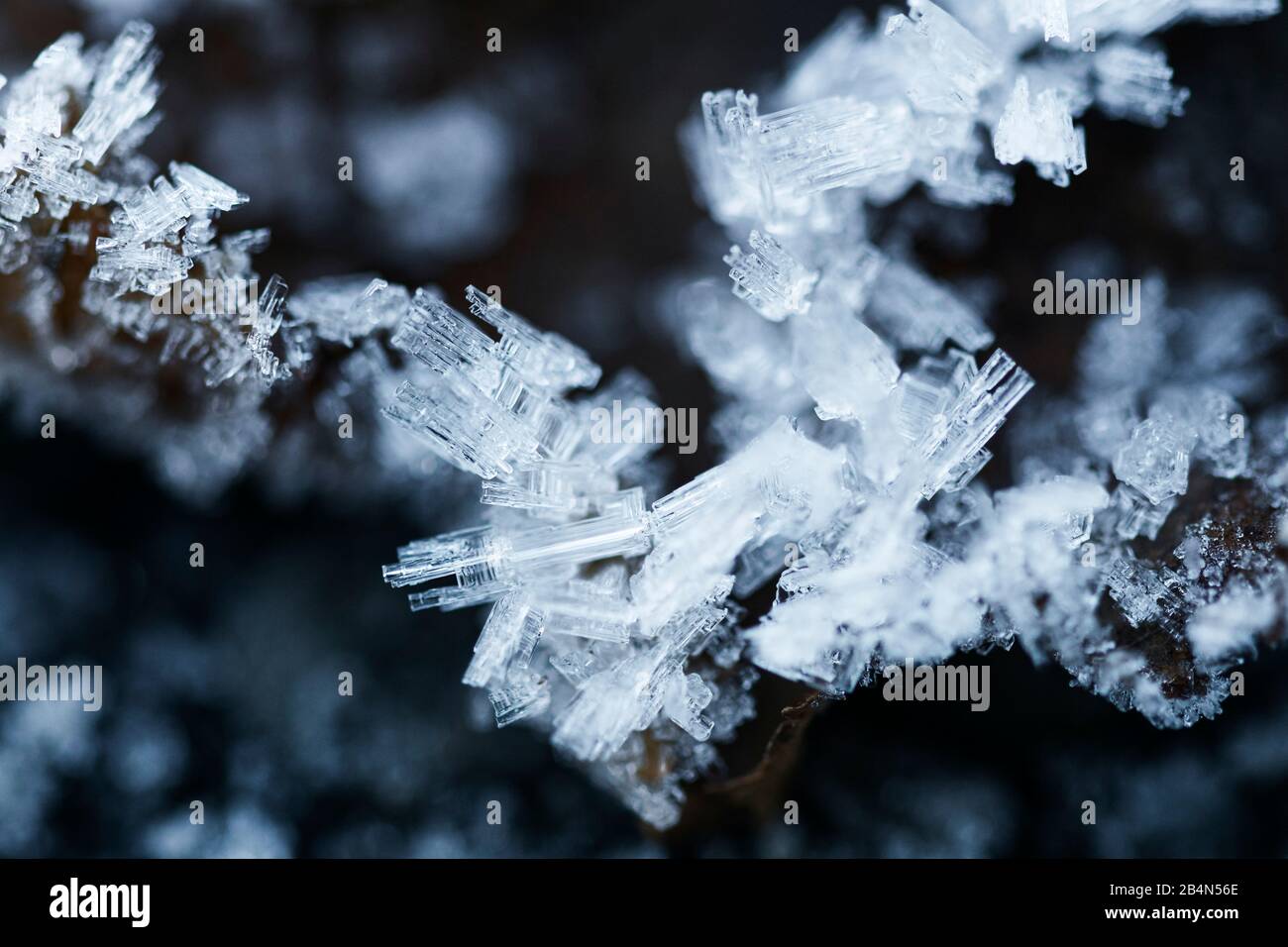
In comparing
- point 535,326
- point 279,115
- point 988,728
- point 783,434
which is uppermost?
point 279,115

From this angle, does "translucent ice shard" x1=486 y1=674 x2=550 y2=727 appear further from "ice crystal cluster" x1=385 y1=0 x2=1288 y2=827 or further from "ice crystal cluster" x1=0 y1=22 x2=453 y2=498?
"ice crystal cluster" x1=0 y1=22 x2=453 y2=498

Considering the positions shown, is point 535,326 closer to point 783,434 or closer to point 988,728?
point 783,434

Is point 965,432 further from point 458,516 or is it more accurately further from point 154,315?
point 154,315

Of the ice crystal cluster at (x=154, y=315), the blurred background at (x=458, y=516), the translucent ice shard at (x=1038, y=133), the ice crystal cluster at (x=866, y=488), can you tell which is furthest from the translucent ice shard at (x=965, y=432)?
the ice crystal cluster at (x=154, y=315)

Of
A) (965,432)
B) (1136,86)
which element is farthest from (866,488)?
(1136,86)

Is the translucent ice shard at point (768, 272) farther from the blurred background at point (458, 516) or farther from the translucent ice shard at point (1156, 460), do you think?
the translucent ice shard at point (1156, 460)
